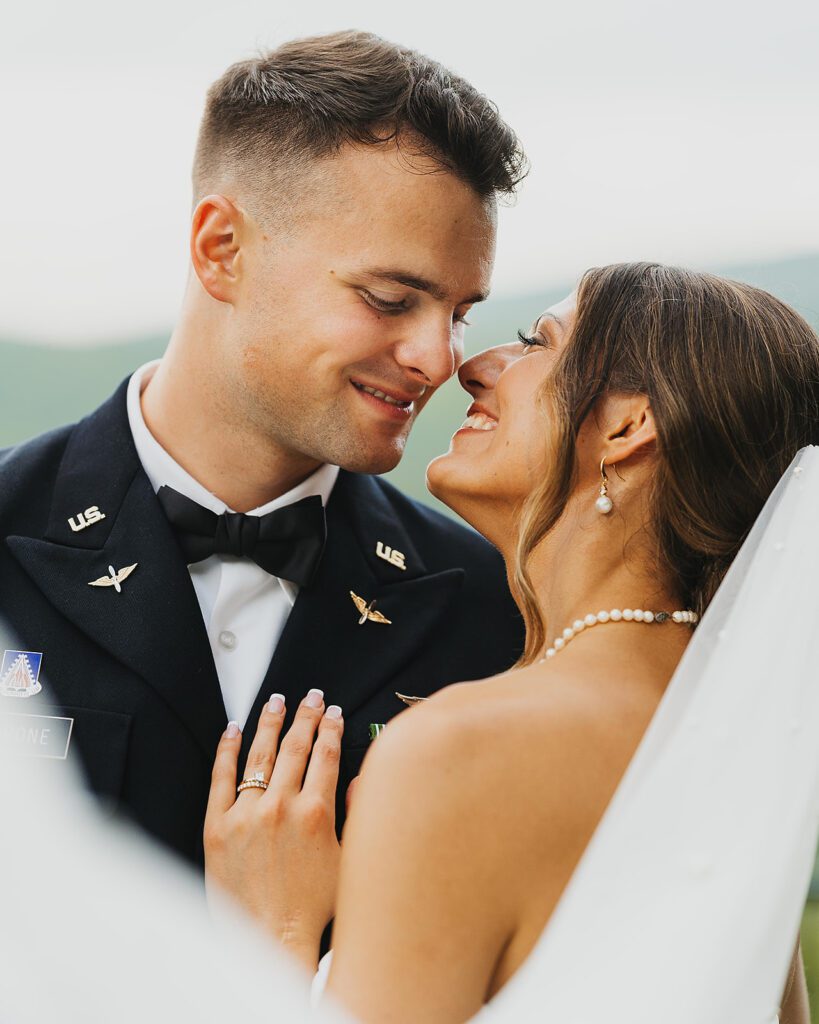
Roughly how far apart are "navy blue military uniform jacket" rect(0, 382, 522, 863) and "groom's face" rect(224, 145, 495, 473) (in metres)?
0.22

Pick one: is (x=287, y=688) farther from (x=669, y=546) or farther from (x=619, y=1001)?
(x=619, y=1001)

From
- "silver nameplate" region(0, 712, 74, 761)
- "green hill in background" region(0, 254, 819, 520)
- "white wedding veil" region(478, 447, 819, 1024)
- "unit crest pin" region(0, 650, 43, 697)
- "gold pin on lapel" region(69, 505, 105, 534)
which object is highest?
"white wedding veil" region(478, 447, 819, 1024)

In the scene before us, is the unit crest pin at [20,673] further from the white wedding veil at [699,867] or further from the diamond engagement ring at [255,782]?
the white wedding veil at [699,867]

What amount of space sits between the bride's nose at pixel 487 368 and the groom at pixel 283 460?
0.11 m

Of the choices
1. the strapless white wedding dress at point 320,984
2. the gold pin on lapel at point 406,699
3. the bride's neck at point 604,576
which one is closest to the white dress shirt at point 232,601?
the gold pin on lapel at point 406,699

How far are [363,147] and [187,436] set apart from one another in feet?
2.09

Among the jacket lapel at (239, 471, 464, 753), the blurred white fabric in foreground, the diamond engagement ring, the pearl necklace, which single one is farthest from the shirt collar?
the pearl necklace

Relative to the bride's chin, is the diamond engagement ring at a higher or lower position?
lower

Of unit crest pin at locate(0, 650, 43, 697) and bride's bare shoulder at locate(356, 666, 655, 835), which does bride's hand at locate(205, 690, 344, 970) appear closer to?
unit crest pin at locate(0, 650, 43, 697)

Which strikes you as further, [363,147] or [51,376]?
[51,376]

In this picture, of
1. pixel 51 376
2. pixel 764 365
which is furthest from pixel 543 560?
pixel 51 376

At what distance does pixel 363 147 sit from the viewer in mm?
2256

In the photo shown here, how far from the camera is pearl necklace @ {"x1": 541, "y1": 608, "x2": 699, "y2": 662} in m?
1.65

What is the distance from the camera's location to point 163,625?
2012 millimetres
